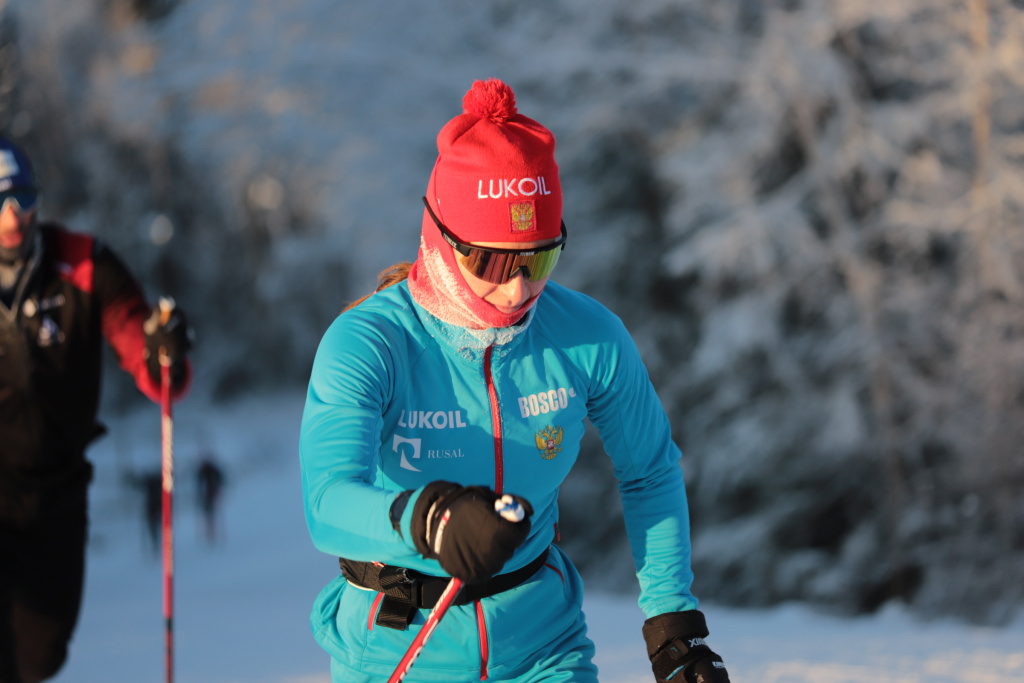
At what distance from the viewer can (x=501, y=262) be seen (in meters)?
1.81

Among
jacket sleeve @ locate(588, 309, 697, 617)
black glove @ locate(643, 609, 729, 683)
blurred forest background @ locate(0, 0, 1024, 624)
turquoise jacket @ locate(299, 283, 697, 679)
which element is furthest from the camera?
blurred forest background @ locate(0, 0, 1024, 624)

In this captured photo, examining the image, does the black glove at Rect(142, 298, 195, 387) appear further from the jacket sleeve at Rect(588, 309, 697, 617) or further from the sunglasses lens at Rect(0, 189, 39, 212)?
the jacket sleeve at Rect(588, 309, 697, 617)

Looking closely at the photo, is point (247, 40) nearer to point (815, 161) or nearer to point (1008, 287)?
point (815, 161)

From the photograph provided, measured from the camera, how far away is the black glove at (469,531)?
1.40m

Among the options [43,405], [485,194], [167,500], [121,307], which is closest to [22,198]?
[121,307]

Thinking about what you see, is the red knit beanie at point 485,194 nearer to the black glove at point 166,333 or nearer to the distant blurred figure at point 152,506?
the black glove at point 166,333

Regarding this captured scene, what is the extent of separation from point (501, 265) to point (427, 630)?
0.67 metres

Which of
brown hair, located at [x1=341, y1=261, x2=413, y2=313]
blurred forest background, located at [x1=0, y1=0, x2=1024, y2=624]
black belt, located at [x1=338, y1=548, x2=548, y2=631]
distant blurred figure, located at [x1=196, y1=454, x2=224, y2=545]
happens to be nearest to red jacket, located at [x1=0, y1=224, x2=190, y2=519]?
brown hair, located at [x1=341, y1=261, x2=413, y2=313]

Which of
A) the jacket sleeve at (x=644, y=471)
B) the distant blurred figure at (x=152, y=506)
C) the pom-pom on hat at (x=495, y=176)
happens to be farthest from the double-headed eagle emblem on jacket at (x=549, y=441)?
the distant blurred figure at (x=152, y=506)

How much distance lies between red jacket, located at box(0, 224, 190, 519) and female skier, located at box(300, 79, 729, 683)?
1939mm

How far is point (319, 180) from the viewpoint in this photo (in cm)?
1639

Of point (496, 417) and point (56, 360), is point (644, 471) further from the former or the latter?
point (56, 360)

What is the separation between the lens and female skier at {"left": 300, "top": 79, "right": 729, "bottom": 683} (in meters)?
1.80

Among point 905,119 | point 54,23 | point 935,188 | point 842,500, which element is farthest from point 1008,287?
point 54,23
